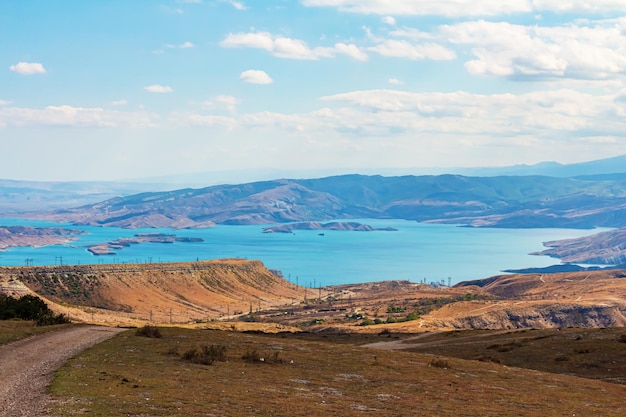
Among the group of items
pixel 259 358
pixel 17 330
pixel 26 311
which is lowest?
pixel 26 311

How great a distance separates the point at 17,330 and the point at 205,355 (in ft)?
28.7

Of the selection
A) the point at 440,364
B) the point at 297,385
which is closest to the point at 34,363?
the point at 297,385

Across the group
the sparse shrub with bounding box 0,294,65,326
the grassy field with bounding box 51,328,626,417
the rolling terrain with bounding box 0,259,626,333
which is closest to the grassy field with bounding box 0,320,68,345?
the sparse shrub with bounding box 0,294,65,326

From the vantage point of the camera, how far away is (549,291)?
5089 inches

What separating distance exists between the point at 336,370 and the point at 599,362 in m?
11.7

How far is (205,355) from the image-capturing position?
76.0ft

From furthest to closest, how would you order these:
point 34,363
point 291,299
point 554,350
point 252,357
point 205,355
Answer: point 291,299 → point 554,350 → point 252,357 → point 205,355 → point 34,363

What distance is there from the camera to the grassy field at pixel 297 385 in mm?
15711

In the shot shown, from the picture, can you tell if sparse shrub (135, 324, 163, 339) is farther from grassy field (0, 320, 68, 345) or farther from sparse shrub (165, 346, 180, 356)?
sparse shrub (165, 346, 180, 356)

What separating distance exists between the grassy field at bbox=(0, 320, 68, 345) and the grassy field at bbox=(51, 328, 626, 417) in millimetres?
3097

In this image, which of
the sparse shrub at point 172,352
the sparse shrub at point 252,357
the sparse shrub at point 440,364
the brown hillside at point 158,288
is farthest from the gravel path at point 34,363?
the brown hillside at point 158,288

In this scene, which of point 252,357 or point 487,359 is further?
point 487,359

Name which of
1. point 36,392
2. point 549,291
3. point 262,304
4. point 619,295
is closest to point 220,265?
point 262,304

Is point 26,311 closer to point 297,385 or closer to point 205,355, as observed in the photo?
point 205,355
